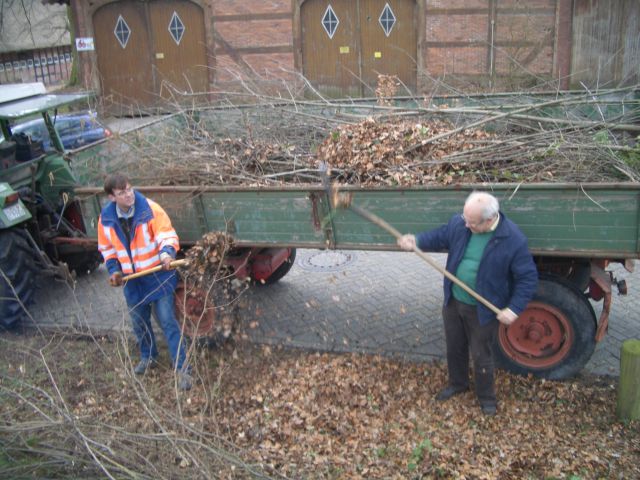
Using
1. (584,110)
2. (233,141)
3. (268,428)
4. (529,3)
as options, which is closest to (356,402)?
(268,428)

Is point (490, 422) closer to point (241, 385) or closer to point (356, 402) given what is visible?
point (356, 402)

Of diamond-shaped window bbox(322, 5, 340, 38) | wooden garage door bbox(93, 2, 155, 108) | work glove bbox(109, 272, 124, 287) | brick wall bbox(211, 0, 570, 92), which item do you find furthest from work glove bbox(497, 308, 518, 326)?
wooden garage door bbox(93, 2, 155, 108)

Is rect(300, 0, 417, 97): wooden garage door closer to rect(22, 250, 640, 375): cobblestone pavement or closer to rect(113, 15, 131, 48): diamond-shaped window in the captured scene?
rect(113, 15, 131, 48): diamond-shaped window

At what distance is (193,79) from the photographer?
15922 millimetres

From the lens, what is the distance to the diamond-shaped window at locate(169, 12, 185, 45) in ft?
50.4

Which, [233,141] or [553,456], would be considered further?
[233,141]

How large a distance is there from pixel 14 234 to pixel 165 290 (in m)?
1.98

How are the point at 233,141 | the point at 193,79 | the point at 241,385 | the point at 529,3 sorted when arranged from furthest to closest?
the point at 193,79, the point at 529,3, the point at 233,141, the point at 241,385

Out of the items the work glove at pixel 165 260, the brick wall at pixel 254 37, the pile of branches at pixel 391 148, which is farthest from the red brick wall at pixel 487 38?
the work glove at pixel 165 260

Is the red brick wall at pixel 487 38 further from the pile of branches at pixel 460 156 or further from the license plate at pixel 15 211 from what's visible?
the license plate at pixel 15 211

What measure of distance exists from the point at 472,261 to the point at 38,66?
978 inches

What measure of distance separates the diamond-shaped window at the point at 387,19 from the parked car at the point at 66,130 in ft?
25.3

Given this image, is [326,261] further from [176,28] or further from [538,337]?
[176,28]

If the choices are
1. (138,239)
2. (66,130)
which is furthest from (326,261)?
(66,130)
